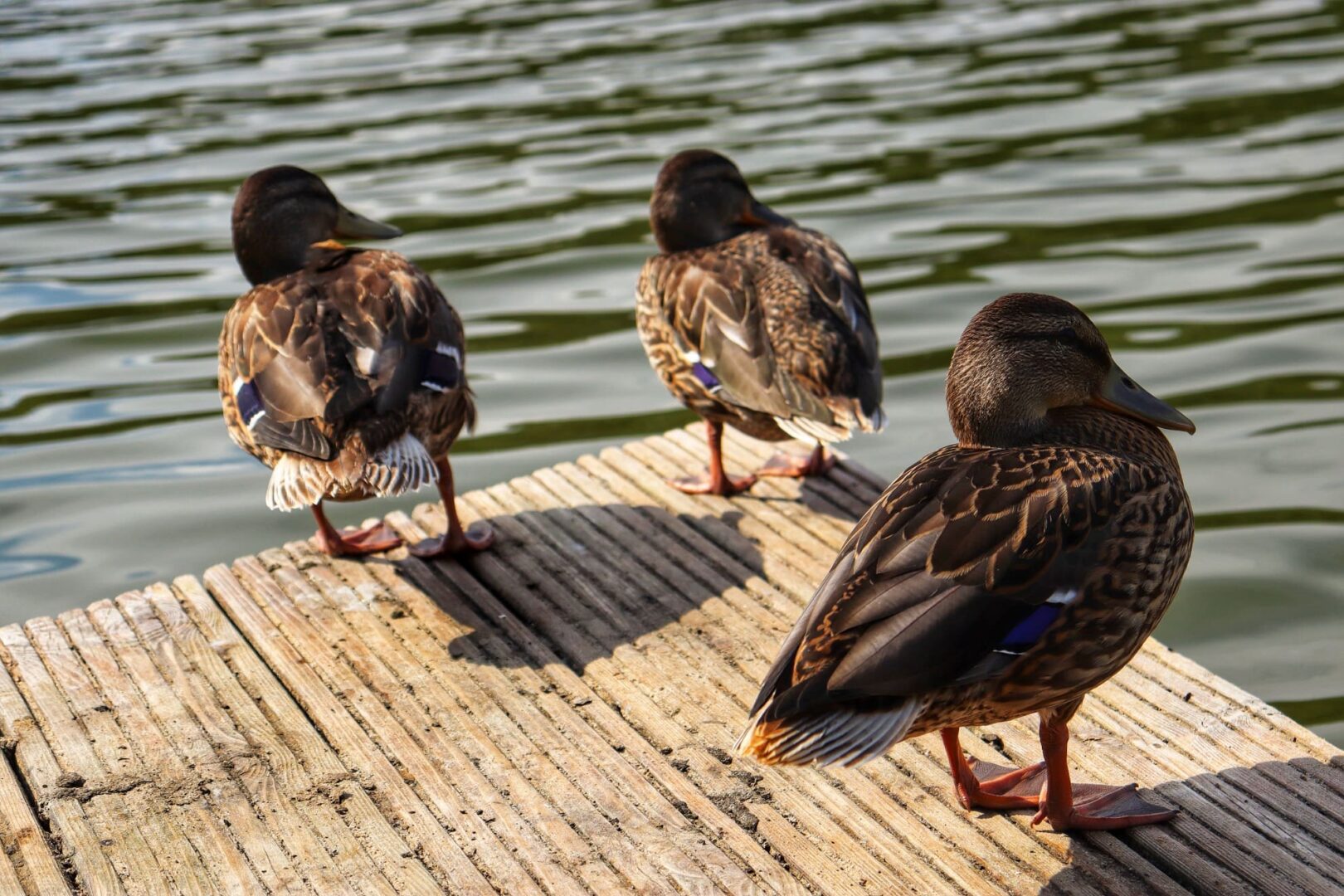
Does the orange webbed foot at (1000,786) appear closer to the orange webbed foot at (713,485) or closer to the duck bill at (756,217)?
the orange webbed foot at (713,485)

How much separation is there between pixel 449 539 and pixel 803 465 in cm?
127

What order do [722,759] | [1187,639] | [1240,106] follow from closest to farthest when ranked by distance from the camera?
1. [722,759]
2. [1187,639]
3. [1240,106]

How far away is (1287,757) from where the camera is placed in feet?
11.1

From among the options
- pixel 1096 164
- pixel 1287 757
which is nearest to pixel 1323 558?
pixel 1287 757

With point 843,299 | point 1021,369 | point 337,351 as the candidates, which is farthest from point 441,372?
point 1021,369

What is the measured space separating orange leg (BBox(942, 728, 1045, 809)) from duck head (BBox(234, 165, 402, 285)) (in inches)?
120

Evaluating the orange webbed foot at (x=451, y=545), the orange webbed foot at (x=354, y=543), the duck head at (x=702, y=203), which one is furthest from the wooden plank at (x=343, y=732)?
the duck head at (x=702, y=203)

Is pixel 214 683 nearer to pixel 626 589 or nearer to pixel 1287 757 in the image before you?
pixel 626 589

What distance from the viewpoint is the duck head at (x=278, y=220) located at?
5.15 meters

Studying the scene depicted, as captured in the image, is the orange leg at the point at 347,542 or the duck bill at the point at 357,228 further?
the duck bill at the point at 357,228

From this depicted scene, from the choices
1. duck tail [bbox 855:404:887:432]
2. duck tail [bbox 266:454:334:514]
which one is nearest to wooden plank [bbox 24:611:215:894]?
duck tail [bbox 266:454:334:514]

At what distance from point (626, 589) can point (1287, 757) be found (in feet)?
6.14

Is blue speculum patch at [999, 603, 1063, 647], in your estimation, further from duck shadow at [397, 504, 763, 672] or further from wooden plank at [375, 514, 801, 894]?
duck shadow at [397, 504, 763, 672]

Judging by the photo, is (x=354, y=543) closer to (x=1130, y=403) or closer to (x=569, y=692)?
(x=569, y=692)
